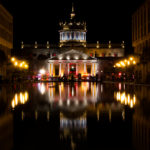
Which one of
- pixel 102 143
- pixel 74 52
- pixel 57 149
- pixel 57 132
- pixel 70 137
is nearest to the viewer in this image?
pixel 57 149

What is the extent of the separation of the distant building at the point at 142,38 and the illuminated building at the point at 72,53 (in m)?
53.6

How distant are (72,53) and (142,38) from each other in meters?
63.4

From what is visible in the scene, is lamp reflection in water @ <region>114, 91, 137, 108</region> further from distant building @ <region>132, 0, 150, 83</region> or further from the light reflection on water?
distant building @ <region>132, 0, 150, 83</region>

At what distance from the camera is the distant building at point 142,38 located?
170 ft

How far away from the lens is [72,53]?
11894 cm

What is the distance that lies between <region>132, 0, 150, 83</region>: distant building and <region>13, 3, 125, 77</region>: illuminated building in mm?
53603

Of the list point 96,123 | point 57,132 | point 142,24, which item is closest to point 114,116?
point 96,123

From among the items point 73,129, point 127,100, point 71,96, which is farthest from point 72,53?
point 73,129

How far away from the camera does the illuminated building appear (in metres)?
118

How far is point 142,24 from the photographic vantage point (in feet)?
186

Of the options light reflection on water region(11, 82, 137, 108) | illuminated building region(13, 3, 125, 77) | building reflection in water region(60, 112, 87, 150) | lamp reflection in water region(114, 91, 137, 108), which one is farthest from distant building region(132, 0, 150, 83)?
illuminated building region(13, 3, 125, 77)

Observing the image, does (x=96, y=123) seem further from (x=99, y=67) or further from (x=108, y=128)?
(x=99, y=67)

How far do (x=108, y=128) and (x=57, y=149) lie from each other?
2.82 meters

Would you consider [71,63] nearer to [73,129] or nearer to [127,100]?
[127,100]
